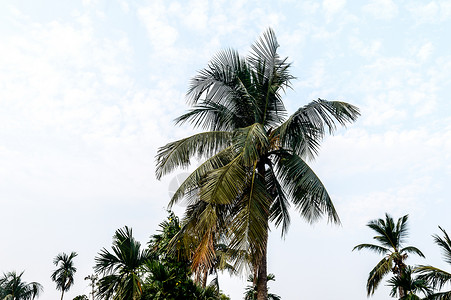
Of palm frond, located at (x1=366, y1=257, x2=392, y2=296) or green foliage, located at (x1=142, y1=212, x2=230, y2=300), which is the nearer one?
green foliage, located at (x1=142, y1=212, x2=230, y2=300)

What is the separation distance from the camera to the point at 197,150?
11.5 m

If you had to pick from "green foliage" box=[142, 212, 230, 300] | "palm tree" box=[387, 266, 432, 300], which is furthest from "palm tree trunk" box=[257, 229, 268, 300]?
"palm tree" box=[387, 266, 432, 300]

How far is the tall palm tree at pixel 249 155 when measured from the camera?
9484mm

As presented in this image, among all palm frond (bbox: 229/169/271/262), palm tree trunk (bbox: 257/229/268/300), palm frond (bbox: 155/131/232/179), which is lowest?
palm tree trunk (bbox: 257/229/268/300)

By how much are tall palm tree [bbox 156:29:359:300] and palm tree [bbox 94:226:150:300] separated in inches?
Result: 108

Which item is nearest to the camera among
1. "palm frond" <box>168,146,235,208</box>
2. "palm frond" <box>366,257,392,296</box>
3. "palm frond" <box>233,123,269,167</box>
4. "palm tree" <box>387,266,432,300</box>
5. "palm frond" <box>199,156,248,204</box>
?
"palm frond" <box>233,123,269,167</box>

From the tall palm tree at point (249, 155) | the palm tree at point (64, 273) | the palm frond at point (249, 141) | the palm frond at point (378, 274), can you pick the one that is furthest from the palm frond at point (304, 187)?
the palm tree at point (64, 273)

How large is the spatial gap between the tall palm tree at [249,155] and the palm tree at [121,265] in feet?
9.01

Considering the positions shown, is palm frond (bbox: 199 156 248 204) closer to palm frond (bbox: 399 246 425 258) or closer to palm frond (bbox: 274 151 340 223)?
palm frond (bbox: 274 151 340 223)

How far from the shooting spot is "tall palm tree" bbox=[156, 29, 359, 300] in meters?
9.48

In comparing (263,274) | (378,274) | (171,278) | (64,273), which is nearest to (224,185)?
(263,274)

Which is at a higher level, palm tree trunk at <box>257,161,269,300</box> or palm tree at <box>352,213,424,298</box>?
palm tree at <box>352,213,424,298</box>

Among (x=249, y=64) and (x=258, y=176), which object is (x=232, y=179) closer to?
(x=258, y=176)

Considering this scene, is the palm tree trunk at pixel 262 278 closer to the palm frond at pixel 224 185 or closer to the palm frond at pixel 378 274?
the palm frond at pixel 224 185
